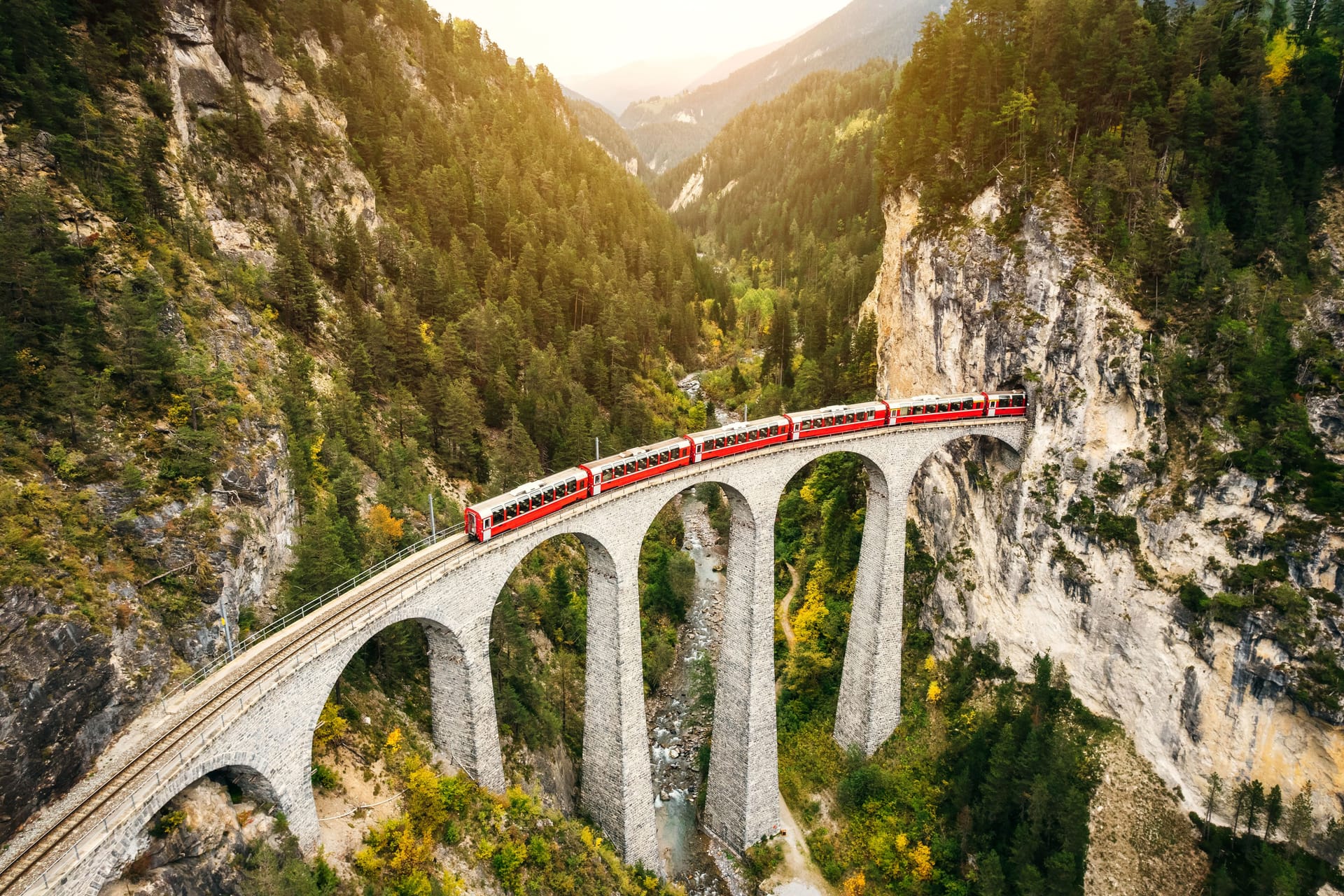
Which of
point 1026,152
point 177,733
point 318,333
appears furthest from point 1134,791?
point 318,333

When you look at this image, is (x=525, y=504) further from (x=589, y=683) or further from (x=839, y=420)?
(x=839, y=420)

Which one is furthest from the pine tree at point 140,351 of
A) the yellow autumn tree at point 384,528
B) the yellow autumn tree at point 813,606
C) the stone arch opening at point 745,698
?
the yellow autumn tree at point 813,606

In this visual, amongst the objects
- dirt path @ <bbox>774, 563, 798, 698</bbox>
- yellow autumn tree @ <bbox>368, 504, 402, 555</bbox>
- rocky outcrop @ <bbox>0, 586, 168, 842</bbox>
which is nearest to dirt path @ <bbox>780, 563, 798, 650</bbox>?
dirt path @ <bbox>774, 563, 798, 698</bbox>

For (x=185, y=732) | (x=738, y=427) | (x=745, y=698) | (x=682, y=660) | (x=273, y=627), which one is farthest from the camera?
(x=682, y=660)

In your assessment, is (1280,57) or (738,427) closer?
(738,427)

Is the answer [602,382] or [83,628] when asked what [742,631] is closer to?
[83,628]

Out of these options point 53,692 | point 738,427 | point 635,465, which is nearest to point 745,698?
point 635,465

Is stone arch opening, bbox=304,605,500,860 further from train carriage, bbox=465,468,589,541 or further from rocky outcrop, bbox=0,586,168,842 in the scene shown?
rocky outcrop, bbox=0,586,168,842
